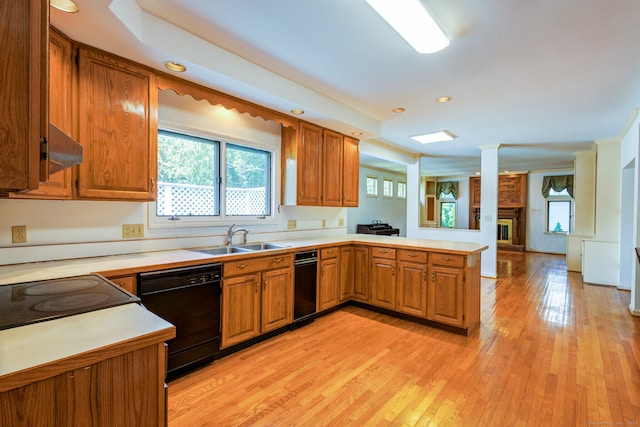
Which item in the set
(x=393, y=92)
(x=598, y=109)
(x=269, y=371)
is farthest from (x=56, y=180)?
(x=598, y=109)

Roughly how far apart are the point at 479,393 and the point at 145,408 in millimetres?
2068

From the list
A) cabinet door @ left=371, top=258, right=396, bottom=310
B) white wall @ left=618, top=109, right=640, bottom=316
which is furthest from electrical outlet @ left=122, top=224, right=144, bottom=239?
white wall @ left=618, top=109, right=640, bottom=316

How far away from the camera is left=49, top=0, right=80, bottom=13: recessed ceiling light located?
59.5 inches

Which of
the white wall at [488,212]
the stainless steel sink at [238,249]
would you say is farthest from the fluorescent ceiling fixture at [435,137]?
the stainless steel sink at [238,249]

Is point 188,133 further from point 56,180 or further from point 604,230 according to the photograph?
point 604,230

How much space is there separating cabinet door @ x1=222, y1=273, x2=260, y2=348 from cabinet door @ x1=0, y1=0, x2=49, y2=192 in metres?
1.81

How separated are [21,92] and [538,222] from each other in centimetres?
1106

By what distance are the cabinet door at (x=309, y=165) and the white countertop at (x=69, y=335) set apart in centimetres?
252

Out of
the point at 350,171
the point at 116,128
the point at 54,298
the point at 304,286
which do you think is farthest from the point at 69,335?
the point at 350,171

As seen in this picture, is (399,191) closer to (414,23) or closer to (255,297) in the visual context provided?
(255,297)

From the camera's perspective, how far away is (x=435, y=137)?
4859 millimetres

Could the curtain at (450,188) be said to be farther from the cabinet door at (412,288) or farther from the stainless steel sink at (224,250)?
the stainless steel sink at (224,250)

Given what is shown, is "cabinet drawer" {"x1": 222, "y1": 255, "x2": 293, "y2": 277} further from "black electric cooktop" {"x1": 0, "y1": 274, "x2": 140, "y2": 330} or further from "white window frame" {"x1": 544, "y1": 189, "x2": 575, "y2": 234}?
"white window frame" {"x1": 544, "y1": 189, "x2": 575, "y2": 234}

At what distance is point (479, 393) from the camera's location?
204cm
